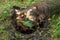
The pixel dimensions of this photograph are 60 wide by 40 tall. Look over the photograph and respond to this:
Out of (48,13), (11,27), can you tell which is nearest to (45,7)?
(48,13)

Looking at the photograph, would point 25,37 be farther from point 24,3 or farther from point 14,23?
point 24,3

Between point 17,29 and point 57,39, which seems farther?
point 17,29

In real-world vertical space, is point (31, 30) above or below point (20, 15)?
below

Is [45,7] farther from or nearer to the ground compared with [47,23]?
farther from the ground

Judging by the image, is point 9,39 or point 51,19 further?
point 51,19

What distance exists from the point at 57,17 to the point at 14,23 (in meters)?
1.09

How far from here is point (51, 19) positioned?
5160mm

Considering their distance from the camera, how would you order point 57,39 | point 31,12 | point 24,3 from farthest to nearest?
point 24,3 < point 31,12 < point 57,39

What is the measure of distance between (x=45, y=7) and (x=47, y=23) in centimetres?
40

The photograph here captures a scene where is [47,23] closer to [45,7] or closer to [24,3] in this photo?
[45,7]

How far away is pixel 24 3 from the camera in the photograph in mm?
6129

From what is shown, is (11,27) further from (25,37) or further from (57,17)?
(57,17)

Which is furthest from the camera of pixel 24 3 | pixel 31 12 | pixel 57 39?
pixel 24 3

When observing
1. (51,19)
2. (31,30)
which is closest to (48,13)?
(51,19)
